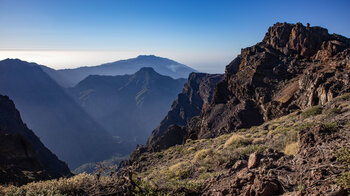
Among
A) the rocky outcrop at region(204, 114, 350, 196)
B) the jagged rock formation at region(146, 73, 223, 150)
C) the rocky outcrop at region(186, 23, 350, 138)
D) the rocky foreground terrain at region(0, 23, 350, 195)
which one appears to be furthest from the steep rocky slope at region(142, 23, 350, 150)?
the jagged rock formation at region(146, 73, 223, 150)

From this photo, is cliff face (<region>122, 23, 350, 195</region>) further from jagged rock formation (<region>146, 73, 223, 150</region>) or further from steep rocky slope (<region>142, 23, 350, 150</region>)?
jagged rock formation (<region>146, 73, 223, 150</region>)

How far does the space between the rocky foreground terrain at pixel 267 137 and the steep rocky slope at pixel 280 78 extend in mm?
121

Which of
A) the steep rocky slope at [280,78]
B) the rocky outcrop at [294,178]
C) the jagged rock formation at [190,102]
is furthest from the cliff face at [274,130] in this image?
the jagged rock formation at [190,102]

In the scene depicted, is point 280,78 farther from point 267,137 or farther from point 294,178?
point 294,178

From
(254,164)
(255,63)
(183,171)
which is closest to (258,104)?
(255,63)

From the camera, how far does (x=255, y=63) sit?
114 feet

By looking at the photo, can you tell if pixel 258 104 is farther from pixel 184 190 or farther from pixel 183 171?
pixel 184 190

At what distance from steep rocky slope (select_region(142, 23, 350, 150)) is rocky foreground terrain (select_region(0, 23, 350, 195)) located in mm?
121

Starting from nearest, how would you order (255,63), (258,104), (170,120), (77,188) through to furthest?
(77,188)
(258,104)
(255,63)
(170,120)

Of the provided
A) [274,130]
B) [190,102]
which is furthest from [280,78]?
[190,102]

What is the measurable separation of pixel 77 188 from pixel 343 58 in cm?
2755

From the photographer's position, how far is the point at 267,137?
567 inches

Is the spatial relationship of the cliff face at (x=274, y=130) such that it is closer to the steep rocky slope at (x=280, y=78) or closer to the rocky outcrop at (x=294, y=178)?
the rocky outcrop at (x=294, y=178)

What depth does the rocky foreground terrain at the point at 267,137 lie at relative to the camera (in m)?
5.29
